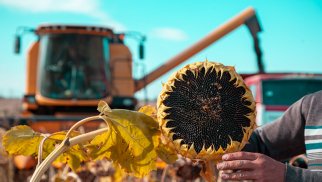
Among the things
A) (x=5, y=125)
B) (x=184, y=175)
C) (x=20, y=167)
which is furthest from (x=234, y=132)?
(x=5, y=125)

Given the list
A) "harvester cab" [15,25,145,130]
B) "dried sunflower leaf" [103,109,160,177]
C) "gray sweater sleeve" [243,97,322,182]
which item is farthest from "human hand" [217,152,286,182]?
"harvester cab" [15,25,145,130]

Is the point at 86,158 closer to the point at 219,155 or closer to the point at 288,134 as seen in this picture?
the point at 219,155

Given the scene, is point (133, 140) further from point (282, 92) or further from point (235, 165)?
point (282, 92)

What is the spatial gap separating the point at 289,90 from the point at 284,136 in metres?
6.49

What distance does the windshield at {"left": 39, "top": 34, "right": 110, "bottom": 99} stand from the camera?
25.0 feet

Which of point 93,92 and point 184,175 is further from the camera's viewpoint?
point 93,92

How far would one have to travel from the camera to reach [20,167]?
5.63 m

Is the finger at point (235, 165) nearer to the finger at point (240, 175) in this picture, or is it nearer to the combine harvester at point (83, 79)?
the finger at point (240, 175)

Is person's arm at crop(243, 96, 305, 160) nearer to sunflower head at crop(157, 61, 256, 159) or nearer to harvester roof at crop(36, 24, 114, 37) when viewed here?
sunflower head at crop(157, 61, 256, 159)

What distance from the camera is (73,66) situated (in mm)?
7660

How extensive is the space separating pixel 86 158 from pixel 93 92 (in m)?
6.23

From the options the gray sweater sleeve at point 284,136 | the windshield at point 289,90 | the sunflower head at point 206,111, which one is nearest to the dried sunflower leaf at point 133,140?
the sunflower head at point 206,111

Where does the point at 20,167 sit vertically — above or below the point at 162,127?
below

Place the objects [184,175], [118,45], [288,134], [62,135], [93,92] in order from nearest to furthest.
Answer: [62,135] → [288,134] → [184,175] → [93,92] → [118,45]
